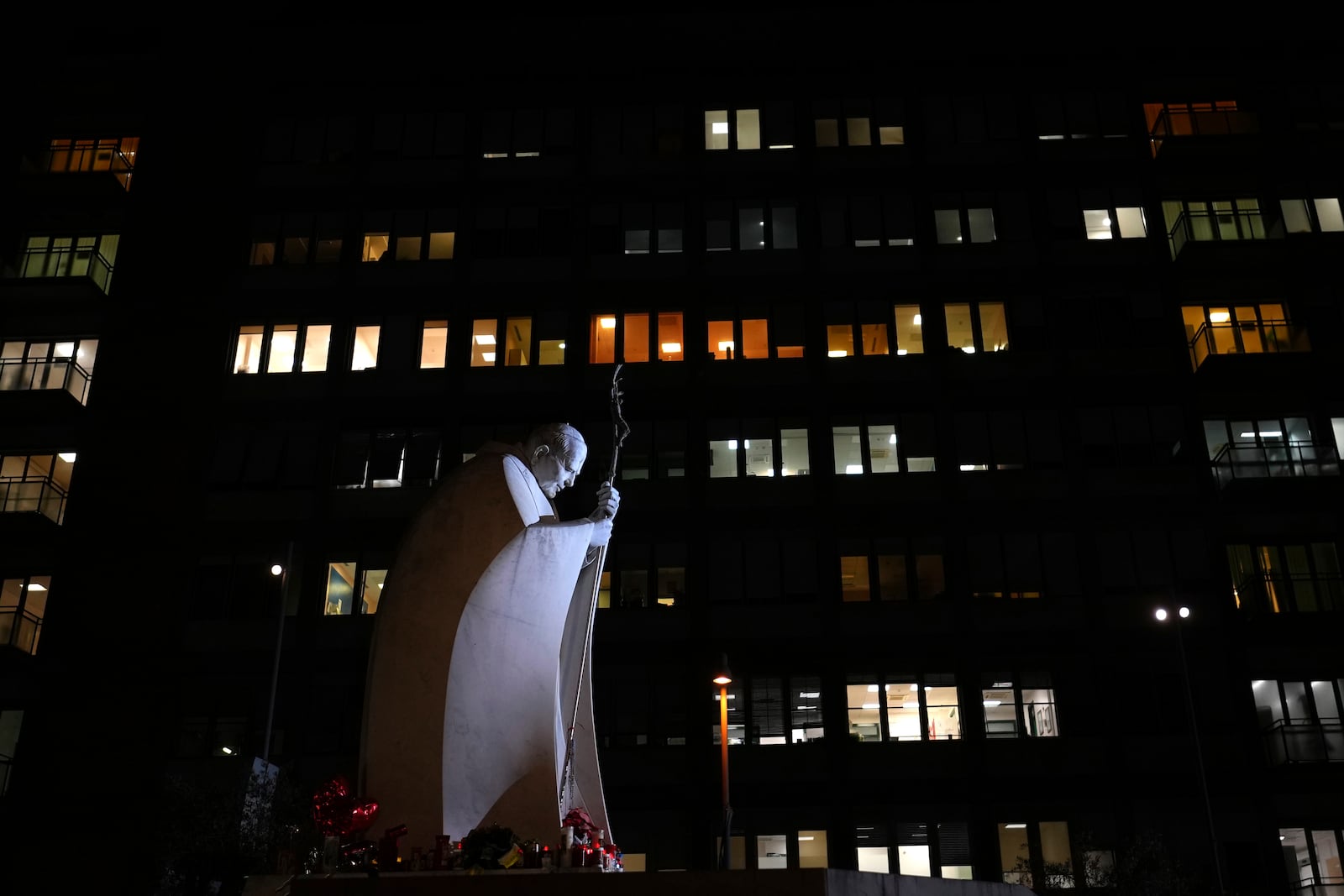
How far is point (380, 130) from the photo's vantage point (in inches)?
1901

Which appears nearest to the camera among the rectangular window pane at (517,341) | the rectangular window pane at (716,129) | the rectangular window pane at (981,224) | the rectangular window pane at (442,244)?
the rectangular window pane at (517,341)

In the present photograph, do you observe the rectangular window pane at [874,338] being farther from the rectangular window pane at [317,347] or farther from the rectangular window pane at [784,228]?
the rectangular window pane at [317,347]

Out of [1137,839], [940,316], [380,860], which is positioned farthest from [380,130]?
[380,860]

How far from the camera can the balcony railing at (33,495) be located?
42.6 m

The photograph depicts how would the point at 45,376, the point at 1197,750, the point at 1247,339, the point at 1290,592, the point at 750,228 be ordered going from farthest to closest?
the point at 750,228 → the point at 45,376 → the point at 1247,339 → the point at 1290,592 → the point at 1197,750

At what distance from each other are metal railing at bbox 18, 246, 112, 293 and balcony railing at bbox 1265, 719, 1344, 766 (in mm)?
43841

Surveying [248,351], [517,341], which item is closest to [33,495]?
[248,351]

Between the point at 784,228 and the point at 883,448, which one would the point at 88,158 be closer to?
the point at 784,228

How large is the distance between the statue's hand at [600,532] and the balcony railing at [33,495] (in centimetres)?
3601

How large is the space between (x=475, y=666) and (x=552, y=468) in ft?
7.74

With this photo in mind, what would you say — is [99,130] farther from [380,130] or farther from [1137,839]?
[1137,839]

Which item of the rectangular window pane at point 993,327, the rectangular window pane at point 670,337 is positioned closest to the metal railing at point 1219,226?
the rectangular window pane at point 993,327

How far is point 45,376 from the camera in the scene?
1725 inches

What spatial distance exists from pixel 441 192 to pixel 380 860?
3949 centimetres
